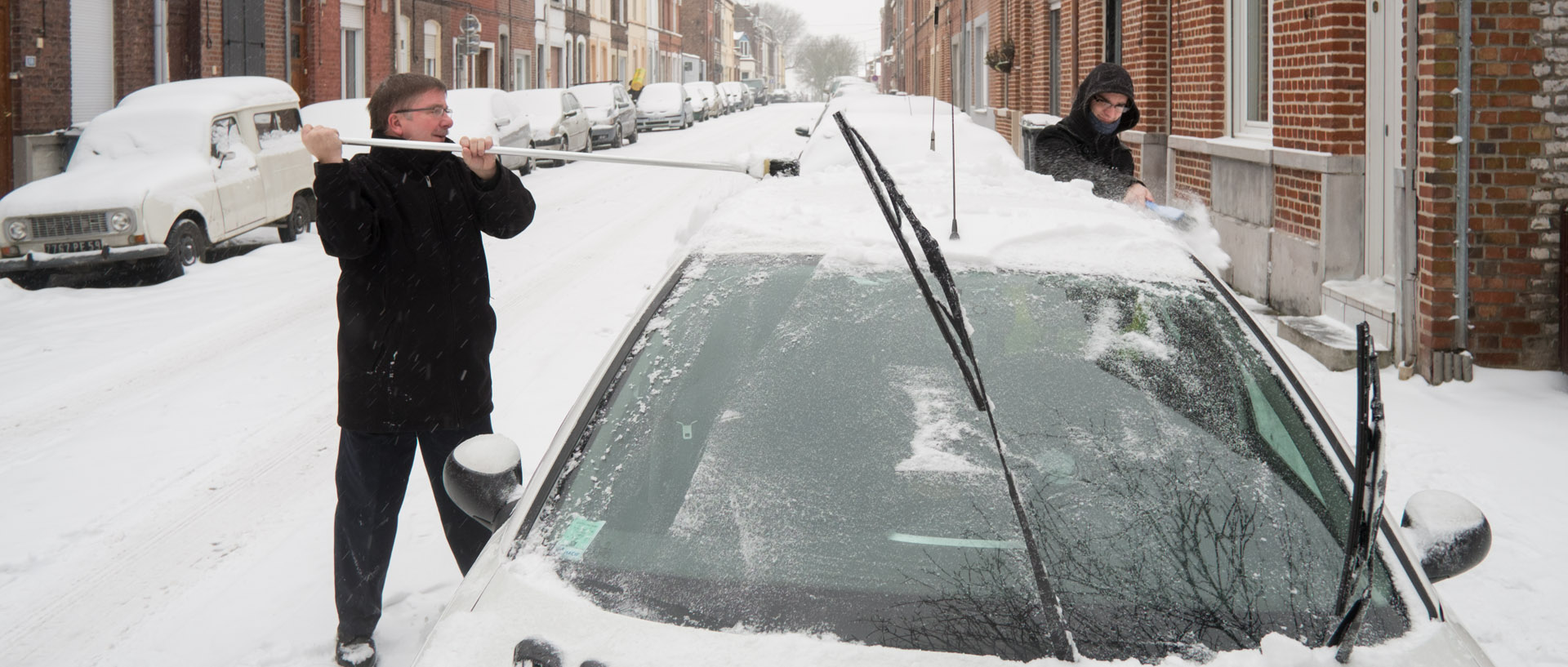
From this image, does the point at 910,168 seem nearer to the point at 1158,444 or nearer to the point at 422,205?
the point at 422,205

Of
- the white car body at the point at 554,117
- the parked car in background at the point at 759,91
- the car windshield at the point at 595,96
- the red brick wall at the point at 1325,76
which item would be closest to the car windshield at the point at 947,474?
the red brick wall at the point at 1325,76

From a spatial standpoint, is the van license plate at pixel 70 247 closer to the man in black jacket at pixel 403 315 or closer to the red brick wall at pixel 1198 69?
the man in black jacket at pixel 403 315

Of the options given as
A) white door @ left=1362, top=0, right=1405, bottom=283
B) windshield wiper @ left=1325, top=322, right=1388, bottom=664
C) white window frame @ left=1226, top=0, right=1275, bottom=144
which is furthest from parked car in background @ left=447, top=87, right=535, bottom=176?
windshield wiper @ left=1325, top=322, right=1388, bottom=664

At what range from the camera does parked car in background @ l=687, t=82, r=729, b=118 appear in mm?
50594

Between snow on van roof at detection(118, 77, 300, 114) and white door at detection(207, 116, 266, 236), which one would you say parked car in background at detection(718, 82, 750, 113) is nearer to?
snow on van roof at detection(118, 77, 300, 114)

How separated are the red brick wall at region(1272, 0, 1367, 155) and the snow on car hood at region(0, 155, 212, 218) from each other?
931 cm

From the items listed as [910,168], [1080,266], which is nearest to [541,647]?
[1080,266]

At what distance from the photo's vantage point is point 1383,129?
7.87m

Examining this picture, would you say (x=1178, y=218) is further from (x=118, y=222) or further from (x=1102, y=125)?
(x=118, y=222)

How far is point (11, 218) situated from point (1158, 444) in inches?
448

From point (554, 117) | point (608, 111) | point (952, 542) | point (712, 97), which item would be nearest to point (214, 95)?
point (554, 117)

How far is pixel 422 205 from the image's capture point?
364 cm

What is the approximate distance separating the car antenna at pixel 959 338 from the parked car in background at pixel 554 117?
21.4m

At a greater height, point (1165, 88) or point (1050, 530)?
point (1165, 88)
